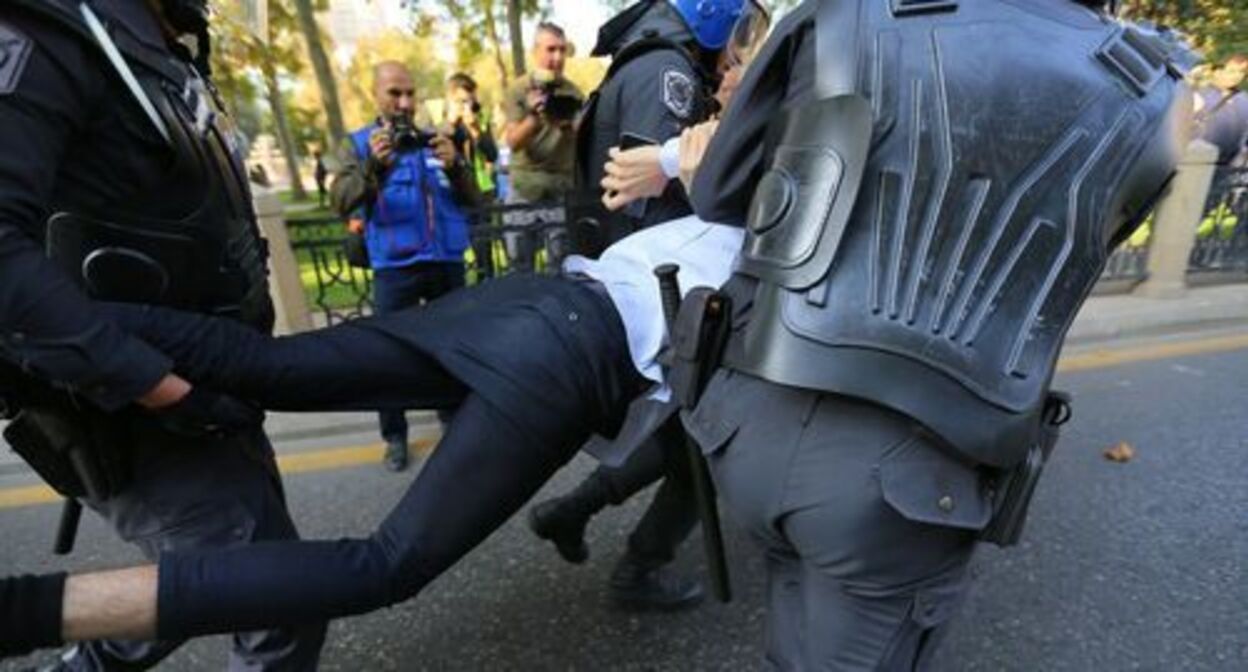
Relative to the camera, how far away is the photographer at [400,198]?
11.6 ft

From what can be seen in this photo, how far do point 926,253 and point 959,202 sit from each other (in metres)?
0.08

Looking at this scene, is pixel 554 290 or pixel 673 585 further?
pixel 673 585

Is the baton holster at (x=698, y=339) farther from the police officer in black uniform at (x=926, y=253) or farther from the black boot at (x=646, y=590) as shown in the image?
the black boot at (x=646, y=590)

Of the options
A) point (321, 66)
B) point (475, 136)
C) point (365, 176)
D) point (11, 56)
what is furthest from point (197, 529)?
point (321, 66)

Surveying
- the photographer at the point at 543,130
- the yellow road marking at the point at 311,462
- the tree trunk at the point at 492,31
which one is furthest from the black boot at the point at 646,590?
the tree trunk at the point at 492,31

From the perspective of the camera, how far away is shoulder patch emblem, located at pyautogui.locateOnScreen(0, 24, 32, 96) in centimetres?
114

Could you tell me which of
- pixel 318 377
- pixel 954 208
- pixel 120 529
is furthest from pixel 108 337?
pixel 954 208

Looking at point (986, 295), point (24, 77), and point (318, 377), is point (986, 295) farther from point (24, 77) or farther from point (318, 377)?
point (24, 77)

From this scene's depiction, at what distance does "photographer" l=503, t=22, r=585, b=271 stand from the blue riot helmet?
7.52 ft

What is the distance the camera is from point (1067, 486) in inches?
123

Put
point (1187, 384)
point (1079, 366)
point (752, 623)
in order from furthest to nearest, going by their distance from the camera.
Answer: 1. point (1079, 366)
2. point (1187, 384)
3. point (752, 623)

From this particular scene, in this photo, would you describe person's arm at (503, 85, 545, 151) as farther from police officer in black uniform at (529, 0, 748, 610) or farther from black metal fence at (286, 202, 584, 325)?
police officer in black uniform at (529, 0, 748, 610)

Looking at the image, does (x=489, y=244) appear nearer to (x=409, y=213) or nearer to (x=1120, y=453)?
(x=409, y=213)

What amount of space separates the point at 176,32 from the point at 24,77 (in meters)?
0.49
